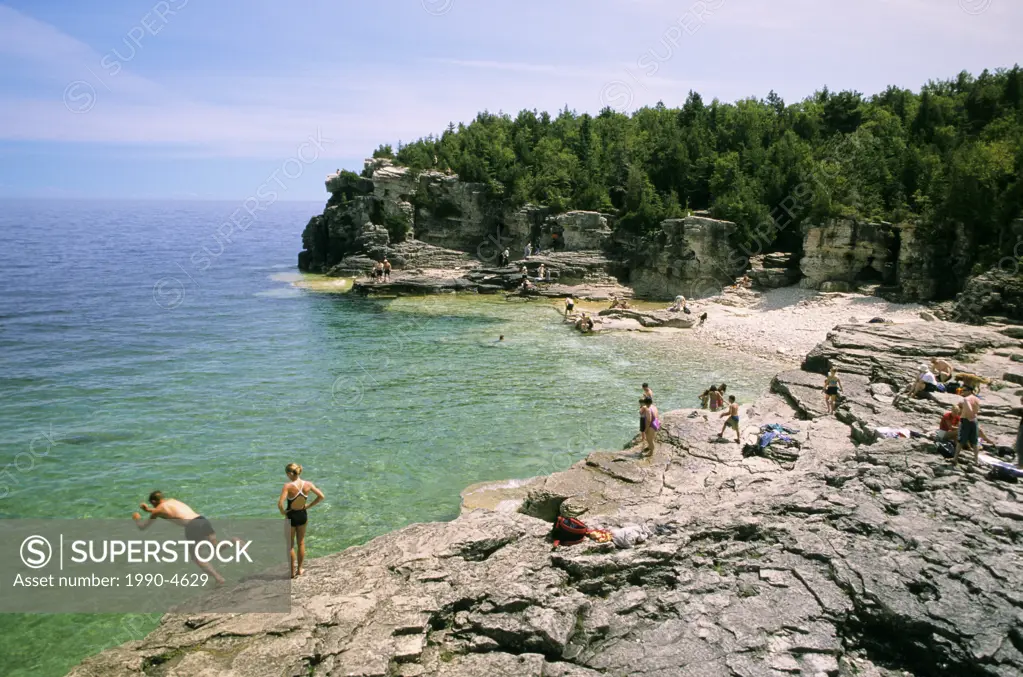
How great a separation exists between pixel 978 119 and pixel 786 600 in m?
48.9

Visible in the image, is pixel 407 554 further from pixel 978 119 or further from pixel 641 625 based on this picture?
pixel 978 119

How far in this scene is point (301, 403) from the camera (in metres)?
23.1

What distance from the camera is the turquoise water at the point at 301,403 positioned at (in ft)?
49.8

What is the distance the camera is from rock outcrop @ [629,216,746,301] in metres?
41.9

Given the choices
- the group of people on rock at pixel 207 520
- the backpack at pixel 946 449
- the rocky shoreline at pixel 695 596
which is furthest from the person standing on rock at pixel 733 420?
the group of people on rock at pixel 207 520

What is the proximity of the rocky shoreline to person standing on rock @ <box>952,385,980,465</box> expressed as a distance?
0.45 meters

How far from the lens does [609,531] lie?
381 inches

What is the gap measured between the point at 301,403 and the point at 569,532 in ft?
52.4

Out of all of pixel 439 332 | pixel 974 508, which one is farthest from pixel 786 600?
pixel 439 332

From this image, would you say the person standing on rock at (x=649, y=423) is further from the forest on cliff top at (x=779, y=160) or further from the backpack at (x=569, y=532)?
the forest on cliff top at (x=779, y=160)

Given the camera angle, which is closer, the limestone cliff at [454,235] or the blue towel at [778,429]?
the blue towel at [778,429]

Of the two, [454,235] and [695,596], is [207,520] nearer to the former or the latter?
[695,596]

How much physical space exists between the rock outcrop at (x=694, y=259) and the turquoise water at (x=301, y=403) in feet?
30.8

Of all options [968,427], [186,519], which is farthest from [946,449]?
[186,519]
